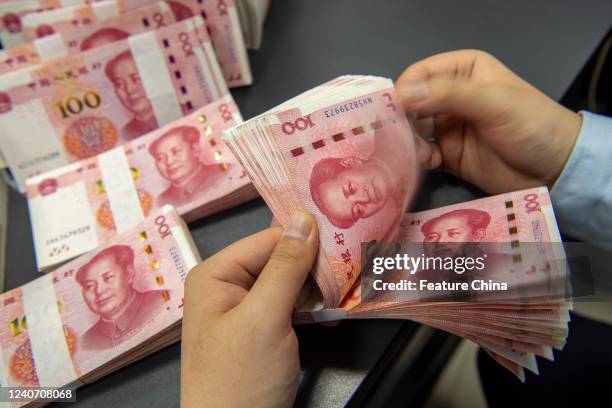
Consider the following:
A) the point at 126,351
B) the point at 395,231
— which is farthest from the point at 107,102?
the point at 395,231

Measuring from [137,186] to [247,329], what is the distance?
0.45 meters

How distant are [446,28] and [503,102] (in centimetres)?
43

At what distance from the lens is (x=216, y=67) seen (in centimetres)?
92

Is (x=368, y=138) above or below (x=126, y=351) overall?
above

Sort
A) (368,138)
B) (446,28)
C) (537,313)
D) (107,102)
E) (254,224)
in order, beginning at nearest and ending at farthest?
(537,313) < (368,138) < (254,224) < (107,102) < (446,28)

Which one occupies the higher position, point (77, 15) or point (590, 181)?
point (77, 15)

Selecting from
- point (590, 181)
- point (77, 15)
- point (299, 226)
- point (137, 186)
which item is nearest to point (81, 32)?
point (77, 15)

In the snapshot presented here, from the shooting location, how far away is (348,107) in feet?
2.17

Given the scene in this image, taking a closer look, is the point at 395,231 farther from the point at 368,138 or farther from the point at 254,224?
the point at 254,224

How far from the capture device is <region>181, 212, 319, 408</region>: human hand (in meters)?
0.51

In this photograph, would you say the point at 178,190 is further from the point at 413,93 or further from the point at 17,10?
the point at 17,10

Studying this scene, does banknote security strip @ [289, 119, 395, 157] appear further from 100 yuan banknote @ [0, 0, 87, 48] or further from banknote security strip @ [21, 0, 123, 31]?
100 yuan banknote @ [0, 0, 87, 48]

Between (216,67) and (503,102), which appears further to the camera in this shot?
(216,67)

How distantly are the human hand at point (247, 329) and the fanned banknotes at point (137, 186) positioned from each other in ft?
0.80
